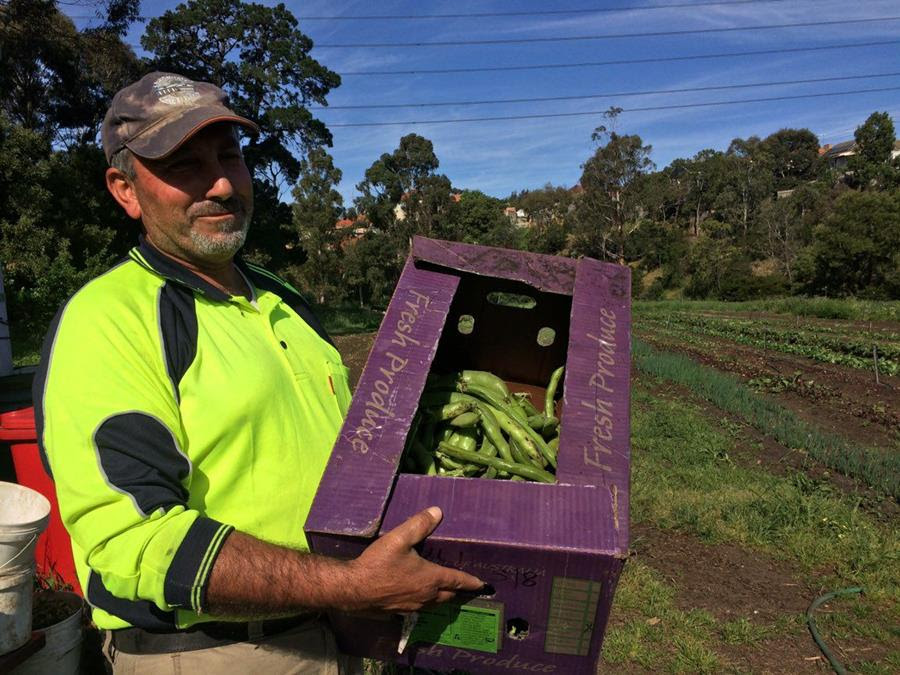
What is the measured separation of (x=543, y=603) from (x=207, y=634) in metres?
0.90

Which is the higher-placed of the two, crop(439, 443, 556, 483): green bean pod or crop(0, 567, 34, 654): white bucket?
crop(439, 443, 556, 483): green bean pod

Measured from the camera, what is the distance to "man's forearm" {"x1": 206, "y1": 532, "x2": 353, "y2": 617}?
137 cm

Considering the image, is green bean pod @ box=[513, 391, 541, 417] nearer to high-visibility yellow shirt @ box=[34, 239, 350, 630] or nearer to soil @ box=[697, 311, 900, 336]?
high-visibility yellow shirt @ box=[34, 239, 350, 630]

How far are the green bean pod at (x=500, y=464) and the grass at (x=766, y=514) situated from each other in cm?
414

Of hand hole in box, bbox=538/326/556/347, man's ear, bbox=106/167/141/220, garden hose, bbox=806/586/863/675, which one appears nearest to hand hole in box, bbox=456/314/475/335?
hand hole in box, bbox=538/326/556/347

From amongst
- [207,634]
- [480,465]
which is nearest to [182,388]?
[207,634]

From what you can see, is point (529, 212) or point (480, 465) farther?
point (529, 212)

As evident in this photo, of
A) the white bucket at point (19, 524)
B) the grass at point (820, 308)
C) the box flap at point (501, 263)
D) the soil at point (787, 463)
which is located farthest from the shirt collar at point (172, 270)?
the grass at point (820, 308)

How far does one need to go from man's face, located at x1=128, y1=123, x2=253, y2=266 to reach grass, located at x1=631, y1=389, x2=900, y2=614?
5.18 m

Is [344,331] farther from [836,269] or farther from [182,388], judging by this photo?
[836,269]

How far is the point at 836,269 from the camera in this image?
3931 centimetres

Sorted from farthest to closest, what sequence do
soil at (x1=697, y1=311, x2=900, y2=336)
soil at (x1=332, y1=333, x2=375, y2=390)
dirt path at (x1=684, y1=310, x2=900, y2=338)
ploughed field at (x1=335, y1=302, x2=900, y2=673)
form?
1. soil at (x1=697, y1=311, x2=900, y2=336)
2. dirt path at (x1=684, y1=310, x2=900, y2=338)
3. soil at (x1=332, y1=333, x2=375, y2=390)
4. ploughed field at (x1=335, y1=302, x2=900, y2=673)

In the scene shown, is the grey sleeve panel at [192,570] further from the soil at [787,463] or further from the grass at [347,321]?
the grass at [347,321]

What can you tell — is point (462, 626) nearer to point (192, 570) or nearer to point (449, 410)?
point (192, 570)
